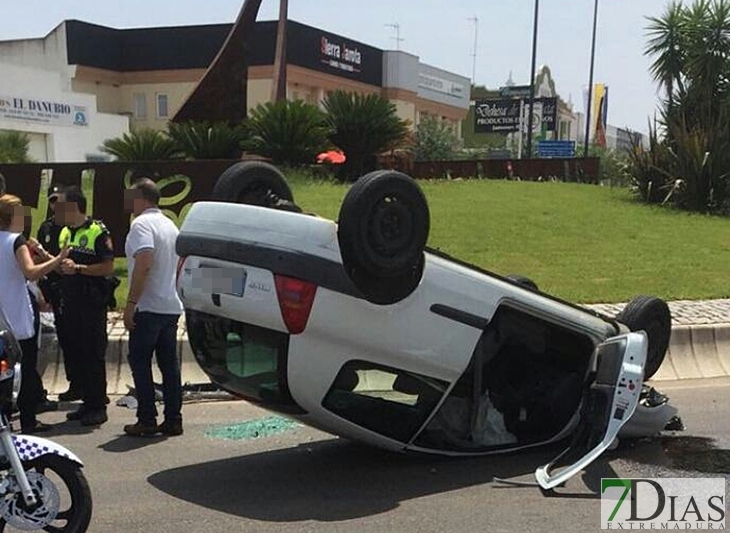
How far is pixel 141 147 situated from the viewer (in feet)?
60.5

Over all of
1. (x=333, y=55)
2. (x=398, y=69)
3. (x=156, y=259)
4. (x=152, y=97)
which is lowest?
(x=156, y=259)

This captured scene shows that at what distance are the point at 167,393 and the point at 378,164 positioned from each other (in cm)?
1759

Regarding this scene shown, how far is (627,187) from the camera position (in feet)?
75.3

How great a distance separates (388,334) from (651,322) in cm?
238

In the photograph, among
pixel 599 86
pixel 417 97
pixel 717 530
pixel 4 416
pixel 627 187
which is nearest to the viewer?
pixel 4 416

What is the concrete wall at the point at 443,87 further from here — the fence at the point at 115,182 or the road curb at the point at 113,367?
the road curb at the point at 113,367

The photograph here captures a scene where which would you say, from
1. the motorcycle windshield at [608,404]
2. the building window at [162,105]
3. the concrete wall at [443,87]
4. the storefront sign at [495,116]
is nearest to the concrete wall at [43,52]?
the building window at [162,105]

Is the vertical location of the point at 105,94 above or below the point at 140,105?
above

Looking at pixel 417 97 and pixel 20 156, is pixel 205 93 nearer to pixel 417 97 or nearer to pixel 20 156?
pixel 20 156

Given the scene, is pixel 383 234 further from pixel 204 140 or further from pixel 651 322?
pixel 204 140

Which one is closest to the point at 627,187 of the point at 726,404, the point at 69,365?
the point at 726,404

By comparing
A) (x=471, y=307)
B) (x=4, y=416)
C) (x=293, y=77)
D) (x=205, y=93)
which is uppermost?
(x=293, y=77)

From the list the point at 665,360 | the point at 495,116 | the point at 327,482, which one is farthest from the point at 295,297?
the point at 495,116

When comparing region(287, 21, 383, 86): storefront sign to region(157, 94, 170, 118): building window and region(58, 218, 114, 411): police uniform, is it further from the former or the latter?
region(58, 218, 114, 411): police uniform
